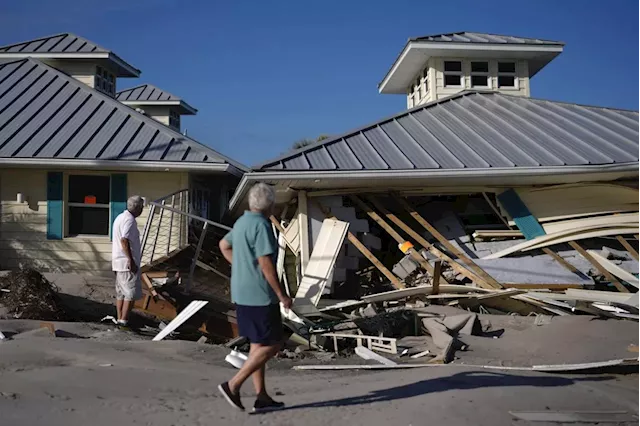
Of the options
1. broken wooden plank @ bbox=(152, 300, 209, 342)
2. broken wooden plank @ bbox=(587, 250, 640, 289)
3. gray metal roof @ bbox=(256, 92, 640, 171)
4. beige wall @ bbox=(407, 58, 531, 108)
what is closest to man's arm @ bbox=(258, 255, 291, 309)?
broken wooden plank @ bbox=(152, 300, 209, 342)

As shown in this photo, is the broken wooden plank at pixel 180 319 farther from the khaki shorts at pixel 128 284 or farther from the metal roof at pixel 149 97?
the metal roof at pixel 149 97

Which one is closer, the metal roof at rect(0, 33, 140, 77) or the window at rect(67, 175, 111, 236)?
the window at rect(67, 175, 111, 236)

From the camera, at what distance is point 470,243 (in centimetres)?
1143

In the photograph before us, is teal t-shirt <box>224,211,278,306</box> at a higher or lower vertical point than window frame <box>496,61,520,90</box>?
lower

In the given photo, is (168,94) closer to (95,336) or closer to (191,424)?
(95,336)

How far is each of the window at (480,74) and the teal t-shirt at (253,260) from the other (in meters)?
12.7

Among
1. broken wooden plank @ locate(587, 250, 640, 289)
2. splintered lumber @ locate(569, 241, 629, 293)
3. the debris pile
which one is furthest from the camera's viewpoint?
splintered lumber @ locate(569, 241, 629, 293)

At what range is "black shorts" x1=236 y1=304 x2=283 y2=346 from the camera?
4609mm

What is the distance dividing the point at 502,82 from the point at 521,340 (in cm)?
956

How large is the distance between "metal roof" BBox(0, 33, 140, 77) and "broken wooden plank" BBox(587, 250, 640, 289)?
13255 mm

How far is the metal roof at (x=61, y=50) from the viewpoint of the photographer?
17.6 m

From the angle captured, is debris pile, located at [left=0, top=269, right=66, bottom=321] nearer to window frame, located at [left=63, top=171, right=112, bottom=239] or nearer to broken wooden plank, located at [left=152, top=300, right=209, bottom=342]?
broken wooden plank, located at [left=152, top=300, right=209, bottom=342]

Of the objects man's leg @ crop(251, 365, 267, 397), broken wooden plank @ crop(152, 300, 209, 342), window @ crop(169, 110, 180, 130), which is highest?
window @ crop(169, 110, 180, 130)

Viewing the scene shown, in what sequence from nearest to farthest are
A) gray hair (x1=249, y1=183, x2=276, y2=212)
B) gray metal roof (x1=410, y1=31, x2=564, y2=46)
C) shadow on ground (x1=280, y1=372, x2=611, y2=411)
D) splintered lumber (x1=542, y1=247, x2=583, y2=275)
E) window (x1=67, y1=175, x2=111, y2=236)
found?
gray hair (x1=249, y1=183, x2=276, y2=212), shadow on ground (x1=280, y1=372, x2=611, y2=411), splintered lumber (x1=542, y1=247, x2=583, y2=275), window (x1=67, y1=175, x2=111, y2=236), gray metal roof (x1=410, y1=31, x2=564, y2=46)
